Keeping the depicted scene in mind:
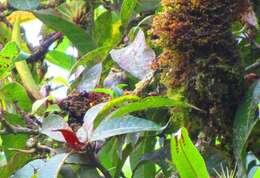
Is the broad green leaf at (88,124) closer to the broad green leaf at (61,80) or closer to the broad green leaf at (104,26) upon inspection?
the broad green leaf at (61,80)

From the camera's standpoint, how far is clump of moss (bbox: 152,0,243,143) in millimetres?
1037

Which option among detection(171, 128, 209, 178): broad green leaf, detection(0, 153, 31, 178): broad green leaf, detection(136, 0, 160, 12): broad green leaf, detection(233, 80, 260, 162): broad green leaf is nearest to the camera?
detection(171, 128, 209, 178): broad green leaf

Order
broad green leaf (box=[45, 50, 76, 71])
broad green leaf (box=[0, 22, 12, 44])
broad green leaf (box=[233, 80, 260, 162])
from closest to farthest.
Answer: broad green leaf (box=[233, 80, 260, 162]), broad green leaf (box=[0, 22, 12, 44]), broad green leaf (box=[45, 50, 76, 71])

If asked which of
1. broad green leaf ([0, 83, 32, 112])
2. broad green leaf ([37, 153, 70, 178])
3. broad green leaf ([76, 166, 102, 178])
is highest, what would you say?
broad green leaf ([0, 83, 32, 112])

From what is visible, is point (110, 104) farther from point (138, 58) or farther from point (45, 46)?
point (45, 46)

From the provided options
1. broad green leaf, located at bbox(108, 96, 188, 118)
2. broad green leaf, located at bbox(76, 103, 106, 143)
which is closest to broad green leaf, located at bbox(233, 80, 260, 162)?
broad green leaf, located at bbox(108, 96, 188, 118)

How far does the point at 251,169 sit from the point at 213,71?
189 mm

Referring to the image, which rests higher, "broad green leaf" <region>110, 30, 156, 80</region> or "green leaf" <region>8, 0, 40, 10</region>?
"green leaf" <region>8, 0, 40, 10</region>

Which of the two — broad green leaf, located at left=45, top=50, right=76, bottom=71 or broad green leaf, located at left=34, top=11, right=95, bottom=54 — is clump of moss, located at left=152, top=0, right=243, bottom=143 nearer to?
broad green leaf, located at left=34, top=11, right=95, bottom=54

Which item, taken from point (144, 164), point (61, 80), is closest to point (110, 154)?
point (144, 164)

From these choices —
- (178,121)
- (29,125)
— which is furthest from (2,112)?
(178,121)

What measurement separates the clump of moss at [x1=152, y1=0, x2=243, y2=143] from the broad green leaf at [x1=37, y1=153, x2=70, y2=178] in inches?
8.4

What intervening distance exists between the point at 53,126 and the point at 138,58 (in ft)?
0.66

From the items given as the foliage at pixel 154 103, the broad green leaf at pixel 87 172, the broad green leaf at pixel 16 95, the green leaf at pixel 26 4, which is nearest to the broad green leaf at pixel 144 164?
the foliage at pixel 154 103
